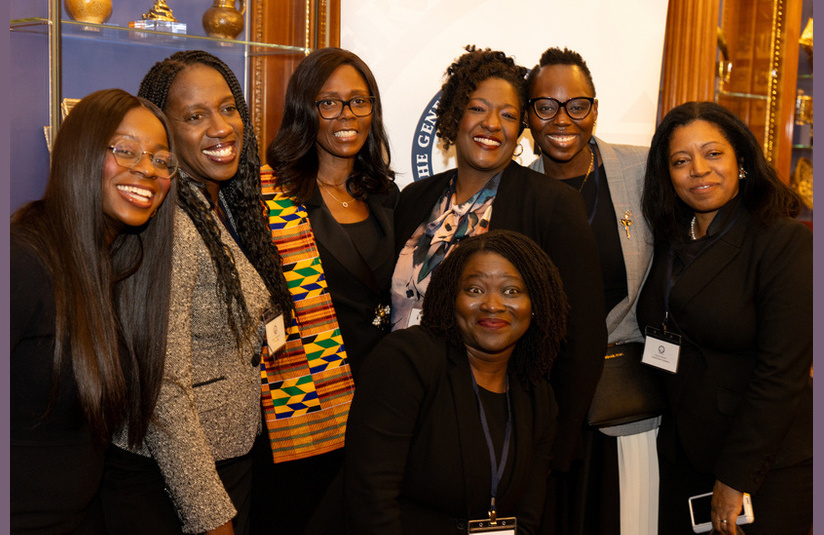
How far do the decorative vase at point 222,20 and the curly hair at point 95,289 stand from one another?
1.54m

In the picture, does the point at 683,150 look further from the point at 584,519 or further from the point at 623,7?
the point at 623,7

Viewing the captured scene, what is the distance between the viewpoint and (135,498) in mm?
1832

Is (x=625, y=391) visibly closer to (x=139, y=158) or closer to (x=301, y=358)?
(x=301, y=358)

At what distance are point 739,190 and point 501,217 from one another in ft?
2.67

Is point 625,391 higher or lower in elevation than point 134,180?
lower

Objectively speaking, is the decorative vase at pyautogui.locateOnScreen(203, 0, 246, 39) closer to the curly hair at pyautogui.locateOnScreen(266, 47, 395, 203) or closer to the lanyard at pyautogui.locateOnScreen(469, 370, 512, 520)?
the curly hair at pyautogui.locateOnScreen(266, 47, 395, 203)

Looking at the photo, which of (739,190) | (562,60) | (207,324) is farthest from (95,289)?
(739,190)

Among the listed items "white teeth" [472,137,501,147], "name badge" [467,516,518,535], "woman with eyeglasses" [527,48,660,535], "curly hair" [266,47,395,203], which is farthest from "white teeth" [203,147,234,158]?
"name badge" [467,516,518,535]

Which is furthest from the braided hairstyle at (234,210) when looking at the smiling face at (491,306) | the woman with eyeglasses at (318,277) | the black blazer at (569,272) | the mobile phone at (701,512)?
the mobile phone at (701,512)

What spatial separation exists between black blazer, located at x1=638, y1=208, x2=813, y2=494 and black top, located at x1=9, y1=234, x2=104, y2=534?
1.81m

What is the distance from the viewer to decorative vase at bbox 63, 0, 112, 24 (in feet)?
8.99

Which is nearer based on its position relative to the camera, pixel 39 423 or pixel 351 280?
pixel 39 423

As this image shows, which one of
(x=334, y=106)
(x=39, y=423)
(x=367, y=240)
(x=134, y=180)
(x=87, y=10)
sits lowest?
(x=39, y=423)

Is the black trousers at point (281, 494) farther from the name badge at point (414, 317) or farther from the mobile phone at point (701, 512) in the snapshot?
the mobile phone at point (701, 512)
